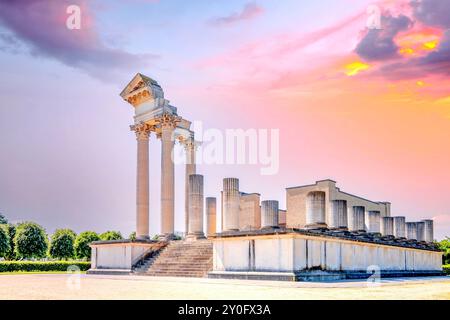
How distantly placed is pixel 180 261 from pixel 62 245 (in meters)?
45.1

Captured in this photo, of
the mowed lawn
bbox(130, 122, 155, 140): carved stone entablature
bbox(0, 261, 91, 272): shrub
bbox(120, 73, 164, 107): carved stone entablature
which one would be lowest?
bbox(0, 261, 91, 272): shrub

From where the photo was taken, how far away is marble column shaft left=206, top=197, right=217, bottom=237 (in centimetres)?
4900

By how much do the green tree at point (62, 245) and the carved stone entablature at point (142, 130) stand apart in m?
37.5

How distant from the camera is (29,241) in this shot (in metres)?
73.2

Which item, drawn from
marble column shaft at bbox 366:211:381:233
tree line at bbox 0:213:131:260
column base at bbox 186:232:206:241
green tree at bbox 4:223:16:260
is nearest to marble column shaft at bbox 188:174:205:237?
column base at bbox 186:232:206:241

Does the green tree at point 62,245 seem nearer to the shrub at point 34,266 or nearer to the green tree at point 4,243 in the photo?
the green tree at point 4,243

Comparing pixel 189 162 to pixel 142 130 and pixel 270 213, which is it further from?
pixel 270 213

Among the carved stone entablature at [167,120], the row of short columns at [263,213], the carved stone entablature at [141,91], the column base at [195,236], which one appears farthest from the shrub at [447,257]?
the carved stone entablature at [141,91]

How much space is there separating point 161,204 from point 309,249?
58.0 feet

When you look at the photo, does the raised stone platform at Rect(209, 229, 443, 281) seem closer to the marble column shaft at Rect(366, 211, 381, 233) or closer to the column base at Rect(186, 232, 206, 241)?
the column base at Rect(186, 232, 206, 241)

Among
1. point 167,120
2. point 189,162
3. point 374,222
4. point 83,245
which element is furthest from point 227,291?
point 83,245

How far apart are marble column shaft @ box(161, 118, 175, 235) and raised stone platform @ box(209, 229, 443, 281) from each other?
11.7 metres

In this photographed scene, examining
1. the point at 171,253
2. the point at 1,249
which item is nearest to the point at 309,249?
the point at 171,253
